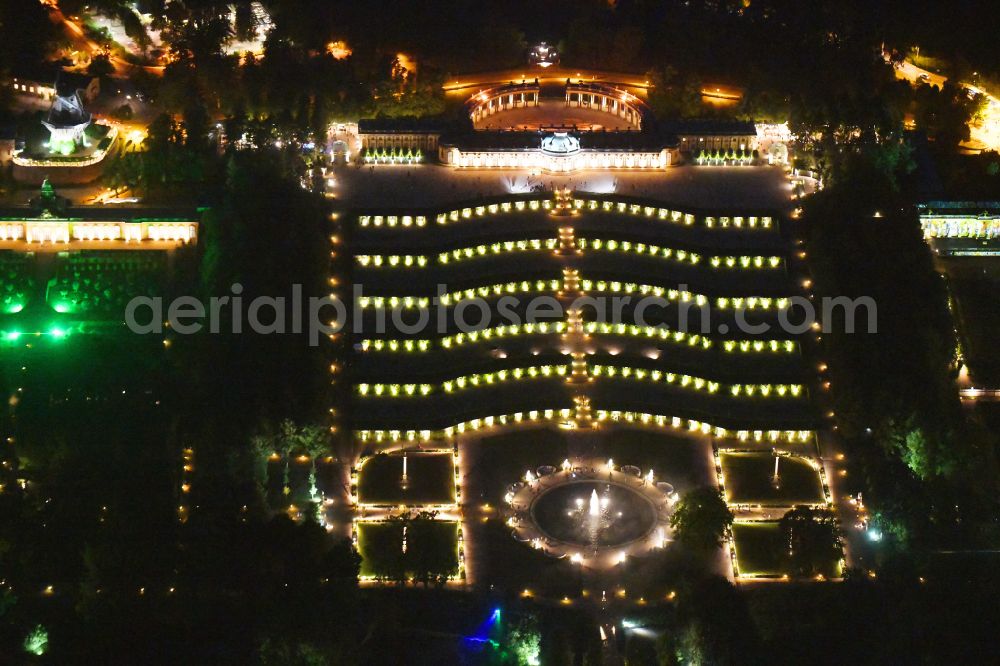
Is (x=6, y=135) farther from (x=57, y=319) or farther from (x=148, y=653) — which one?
(x=148, y=653)

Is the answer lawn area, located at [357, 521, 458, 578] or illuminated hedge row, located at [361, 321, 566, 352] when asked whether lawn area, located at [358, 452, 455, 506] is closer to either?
lawn area, located at [357, 521, 458, 578]

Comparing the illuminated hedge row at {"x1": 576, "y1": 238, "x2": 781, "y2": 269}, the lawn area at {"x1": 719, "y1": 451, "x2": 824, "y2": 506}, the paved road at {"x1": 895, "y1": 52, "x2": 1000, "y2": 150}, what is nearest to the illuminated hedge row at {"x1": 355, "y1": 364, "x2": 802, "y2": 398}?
the lawn area at {"x1": 719, "y1": 451, "x2": 824, "y2": 506}

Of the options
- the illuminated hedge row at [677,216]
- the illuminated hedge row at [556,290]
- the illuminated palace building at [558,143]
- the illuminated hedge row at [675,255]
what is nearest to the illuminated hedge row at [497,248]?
the illuminated hedge row at [675,255]

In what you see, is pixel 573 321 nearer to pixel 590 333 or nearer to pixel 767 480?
pixel 590 333

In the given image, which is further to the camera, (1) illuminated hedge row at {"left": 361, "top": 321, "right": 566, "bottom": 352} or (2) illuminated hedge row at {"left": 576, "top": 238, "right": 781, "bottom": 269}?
(2) illuminated hedge row at {"left": 576, "top": 238, "right": 781, "bottom": 269}

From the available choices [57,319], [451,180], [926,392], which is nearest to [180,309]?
Answer: [57,319]

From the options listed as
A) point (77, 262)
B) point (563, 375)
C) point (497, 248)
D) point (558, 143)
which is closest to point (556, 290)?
point (497, 248)
